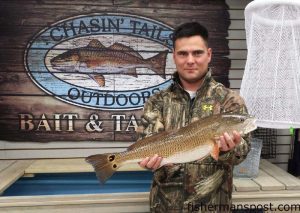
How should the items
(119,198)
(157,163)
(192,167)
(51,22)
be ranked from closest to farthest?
(157,163) → (192,167) → (119,198) → (51,22)

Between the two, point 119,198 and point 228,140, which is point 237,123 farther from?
point 119,198

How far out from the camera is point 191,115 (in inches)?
86.1

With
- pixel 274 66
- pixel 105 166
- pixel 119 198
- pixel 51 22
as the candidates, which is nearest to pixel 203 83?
pixel 105 166

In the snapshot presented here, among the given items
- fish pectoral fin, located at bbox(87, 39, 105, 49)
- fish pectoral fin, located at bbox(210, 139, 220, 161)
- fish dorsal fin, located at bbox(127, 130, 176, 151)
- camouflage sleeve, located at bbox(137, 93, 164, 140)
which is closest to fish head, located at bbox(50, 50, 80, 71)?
fish pectoral fin, located at bbox(87, 39, 105, 49)

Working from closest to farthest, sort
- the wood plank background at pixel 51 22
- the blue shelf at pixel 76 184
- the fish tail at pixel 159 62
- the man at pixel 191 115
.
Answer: the man at pixel 191 115
the blue shelf at pixel 76 184
the wood plank background at pixel 51 22
the fish tail at pixel 159 62

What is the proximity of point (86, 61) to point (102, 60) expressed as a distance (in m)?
0.20

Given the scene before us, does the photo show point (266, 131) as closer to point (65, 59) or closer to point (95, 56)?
point (95, 56)

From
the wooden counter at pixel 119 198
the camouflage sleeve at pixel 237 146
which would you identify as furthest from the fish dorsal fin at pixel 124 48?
the camouflage sleeve at pixel 237 146

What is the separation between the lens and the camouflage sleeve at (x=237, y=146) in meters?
1.99

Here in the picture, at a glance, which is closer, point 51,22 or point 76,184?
point 76,184

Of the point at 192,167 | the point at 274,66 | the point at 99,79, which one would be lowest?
the point at 192,167

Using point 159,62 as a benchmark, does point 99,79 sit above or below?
below

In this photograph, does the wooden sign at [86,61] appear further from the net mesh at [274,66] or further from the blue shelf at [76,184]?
the net mesh at [274,66]

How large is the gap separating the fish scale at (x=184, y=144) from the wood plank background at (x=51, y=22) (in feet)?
6.65
